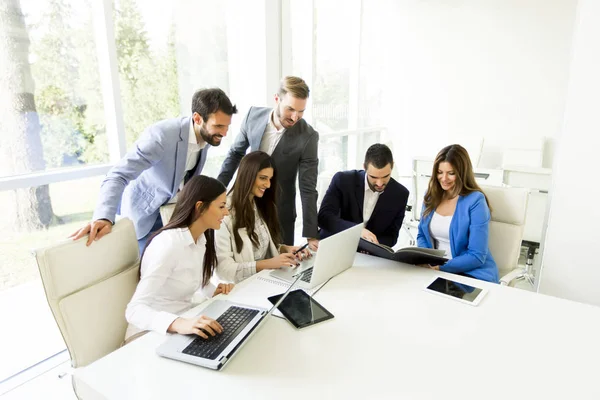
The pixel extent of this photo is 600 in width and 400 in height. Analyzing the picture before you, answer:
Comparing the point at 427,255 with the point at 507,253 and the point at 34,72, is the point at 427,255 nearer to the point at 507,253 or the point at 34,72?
the point at 507,253

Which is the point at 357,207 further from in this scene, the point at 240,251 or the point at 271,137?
the point at 240,251

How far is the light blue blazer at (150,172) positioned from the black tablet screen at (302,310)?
79cm

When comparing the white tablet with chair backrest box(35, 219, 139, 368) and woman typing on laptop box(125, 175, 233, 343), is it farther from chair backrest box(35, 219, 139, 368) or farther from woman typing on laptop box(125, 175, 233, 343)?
chair backrest box(35, 219, 139, 368)

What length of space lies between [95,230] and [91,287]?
194 mm

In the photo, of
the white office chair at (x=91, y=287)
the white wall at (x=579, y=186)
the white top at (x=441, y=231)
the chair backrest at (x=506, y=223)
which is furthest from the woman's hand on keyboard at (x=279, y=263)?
the white wall at (x=579, y=186)

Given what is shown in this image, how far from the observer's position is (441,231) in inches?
82.0

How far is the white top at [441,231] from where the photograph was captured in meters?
2.05

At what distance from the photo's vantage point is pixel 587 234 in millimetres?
1933

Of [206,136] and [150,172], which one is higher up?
[206,136]

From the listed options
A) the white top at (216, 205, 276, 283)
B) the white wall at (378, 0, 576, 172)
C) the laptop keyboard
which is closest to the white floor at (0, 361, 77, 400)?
the white top at (216, 205, 276, 283)

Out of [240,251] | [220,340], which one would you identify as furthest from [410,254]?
[220,340]

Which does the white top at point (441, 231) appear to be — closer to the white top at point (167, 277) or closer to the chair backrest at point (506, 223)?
the chair backrest at point (506, 223)

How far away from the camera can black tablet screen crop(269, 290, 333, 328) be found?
4.35ft

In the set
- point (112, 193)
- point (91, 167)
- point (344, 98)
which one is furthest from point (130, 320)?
point (344, 98)
